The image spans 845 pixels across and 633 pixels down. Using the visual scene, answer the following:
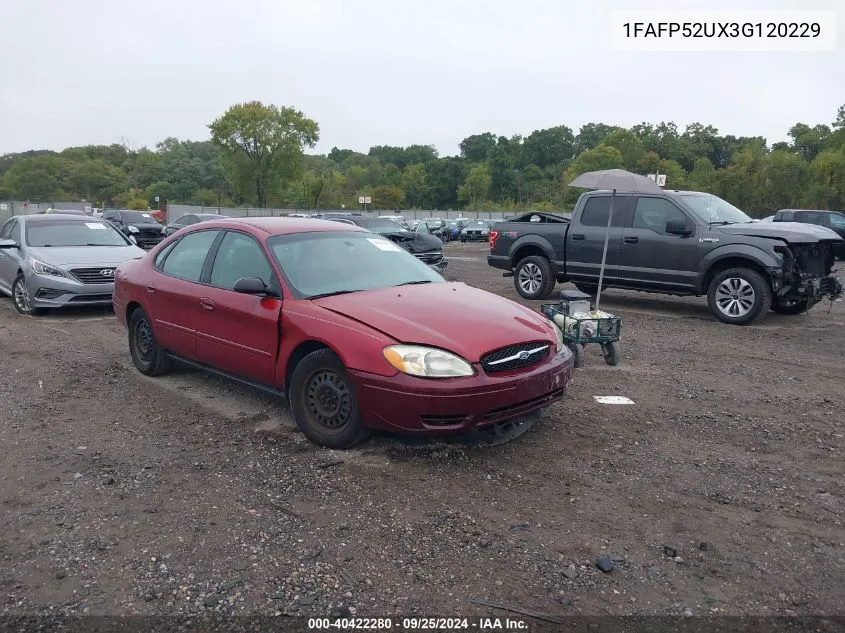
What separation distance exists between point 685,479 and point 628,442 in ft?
2.13

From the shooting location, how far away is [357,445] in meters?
4.51

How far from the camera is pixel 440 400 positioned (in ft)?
13.2

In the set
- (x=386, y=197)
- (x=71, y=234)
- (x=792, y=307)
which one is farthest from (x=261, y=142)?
(x=792, y=307)

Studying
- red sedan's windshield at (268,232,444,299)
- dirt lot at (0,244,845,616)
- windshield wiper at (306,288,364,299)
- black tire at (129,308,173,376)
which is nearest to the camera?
dirt lot at (0,244,845,616)

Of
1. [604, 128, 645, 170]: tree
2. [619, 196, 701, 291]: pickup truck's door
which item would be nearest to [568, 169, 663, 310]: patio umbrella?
[619, 196, 701, 291]: pickup truck's door

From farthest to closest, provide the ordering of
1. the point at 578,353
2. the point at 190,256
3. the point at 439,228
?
the point at 439,228, the point at 578,353, the point at 190,256

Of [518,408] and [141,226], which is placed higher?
[518,408]

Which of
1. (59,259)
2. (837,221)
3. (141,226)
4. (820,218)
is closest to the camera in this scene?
(59,259)

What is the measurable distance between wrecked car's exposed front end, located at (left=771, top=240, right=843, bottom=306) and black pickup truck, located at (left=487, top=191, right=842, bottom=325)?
0.5 inches

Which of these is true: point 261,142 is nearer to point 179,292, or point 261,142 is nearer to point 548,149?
point 548,149

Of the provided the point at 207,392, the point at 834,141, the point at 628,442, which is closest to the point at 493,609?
the point at 628,442

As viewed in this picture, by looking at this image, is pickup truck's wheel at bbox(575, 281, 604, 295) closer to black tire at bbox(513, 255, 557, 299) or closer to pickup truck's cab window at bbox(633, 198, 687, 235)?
black tire at bbox(513, 255, 557, 299)

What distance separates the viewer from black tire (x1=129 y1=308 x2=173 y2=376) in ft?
20.6

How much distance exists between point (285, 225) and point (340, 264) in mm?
687
